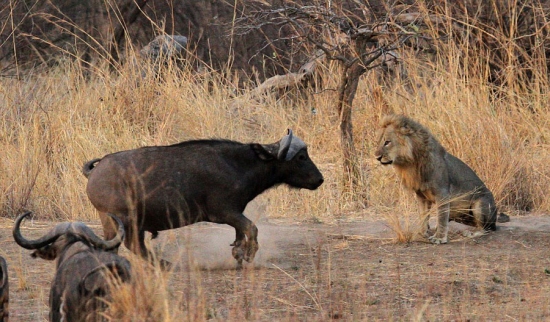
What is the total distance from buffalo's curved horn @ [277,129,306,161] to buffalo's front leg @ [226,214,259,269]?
2.21 ft

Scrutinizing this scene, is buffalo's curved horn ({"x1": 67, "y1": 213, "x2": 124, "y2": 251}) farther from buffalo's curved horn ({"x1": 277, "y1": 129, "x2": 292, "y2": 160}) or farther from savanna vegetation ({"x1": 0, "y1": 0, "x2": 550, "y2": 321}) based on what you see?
buffalo's curved horn ({"x1": 277, "y1": 129, "x2": 292, "y2": 160})

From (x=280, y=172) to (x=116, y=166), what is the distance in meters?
1.41

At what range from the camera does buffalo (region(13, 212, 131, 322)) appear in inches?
206

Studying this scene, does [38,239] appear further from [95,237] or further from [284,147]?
[284,147]

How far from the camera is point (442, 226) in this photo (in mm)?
8594

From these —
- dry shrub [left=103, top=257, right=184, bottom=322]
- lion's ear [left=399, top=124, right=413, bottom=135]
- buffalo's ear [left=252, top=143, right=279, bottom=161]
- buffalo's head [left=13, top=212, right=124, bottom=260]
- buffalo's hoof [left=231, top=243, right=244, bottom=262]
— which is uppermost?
lion's ear [left=399, top=124, right=413, bottom=135]

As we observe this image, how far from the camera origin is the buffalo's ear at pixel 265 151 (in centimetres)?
786

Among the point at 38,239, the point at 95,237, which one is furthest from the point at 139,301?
the point at 38,239

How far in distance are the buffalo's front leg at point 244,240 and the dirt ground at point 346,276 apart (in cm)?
15

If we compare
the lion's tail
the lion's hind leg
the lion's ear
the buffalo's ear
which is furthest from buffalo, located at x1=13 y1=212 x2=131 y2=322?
the lion's tail

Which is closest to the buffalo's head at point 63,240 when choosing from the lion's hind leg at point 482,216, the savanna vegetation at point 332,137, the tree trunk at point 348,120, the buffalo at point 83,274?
the buffalo at point 83,274

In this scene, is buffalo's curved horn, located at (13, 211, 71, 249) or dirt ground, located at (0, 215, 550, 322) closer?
buffalo's curved horn, located at (13, 211, 71, 249)

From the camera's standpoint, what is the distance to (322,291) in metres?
6.87

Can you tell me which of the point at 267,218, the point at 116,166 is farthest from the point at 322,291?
the point at 267,218
